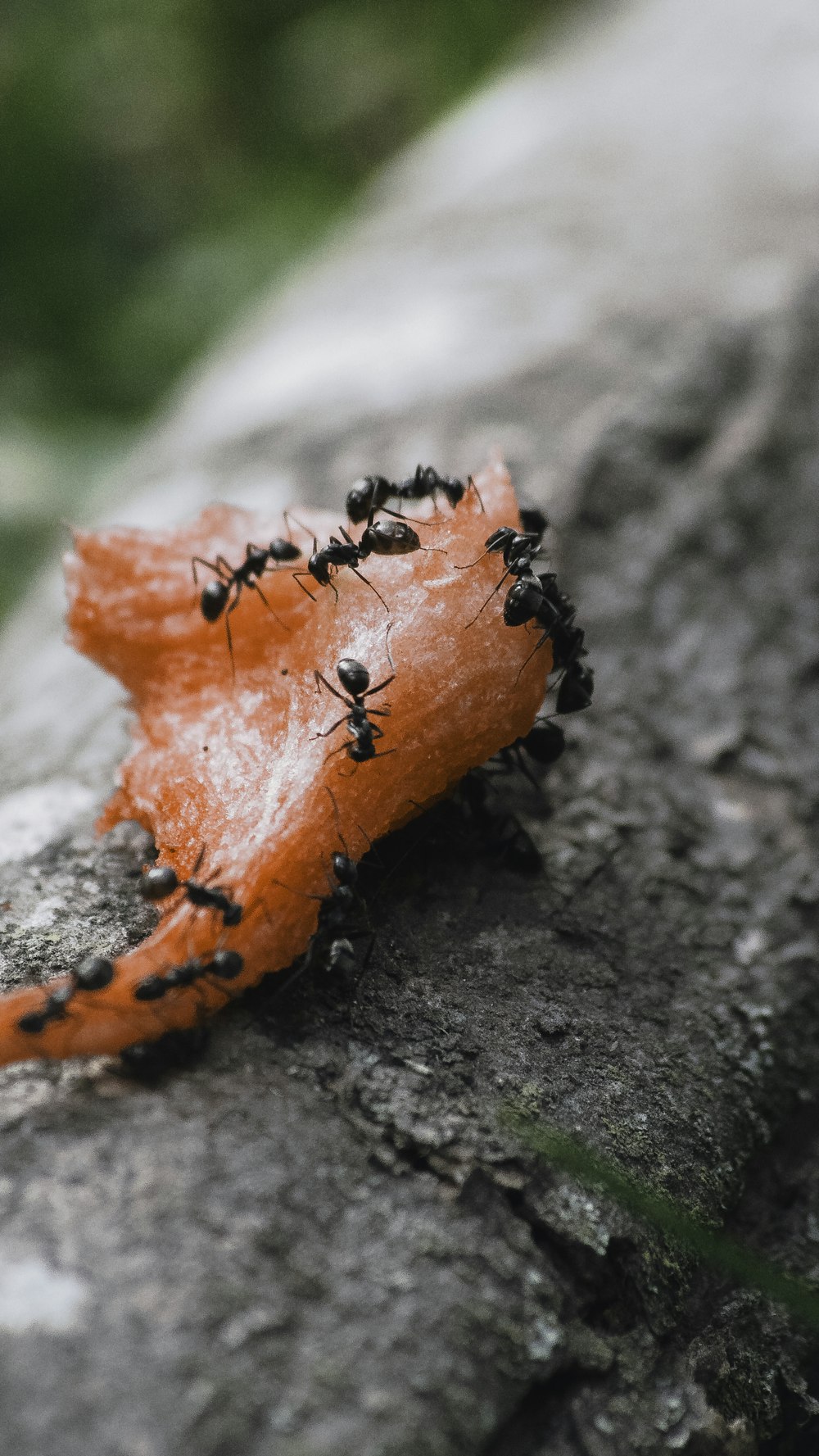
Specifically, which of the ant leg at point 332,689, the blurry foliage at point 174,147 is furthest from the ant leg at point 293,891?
the blurry foliage at point 174,147

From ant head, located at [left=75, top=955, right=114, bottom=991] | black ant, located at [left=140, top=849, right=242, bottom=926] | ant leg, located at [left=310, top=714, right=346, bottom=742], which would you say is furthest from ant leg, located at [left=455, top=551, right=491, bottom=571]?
ant head, located at [left=75, top=955, right=114, bottom=991]

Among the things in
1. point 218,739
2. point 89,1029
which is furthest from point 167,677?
point 89,1029

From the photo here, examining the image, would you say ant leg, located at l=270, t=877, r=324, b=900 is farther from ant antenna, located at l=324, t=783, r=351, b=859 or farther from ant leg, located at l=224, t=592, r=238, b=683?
ant leg, located at l=224, t=592, r=238, b=683

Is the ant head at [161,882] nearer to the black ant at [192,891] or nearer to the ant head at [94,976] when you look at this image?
the black ant at [192,891]

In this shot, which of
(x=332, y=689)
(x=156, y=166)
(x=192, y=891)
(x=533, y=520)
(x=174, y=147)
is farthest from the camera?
(x=174, y=147)

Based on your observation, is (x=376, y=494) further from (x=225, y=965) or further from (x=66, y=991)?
(x=66, y=991)

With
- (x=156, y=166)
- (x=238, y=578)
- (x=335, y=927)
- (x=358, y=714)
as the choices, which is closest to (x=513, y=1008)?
(x=335, y=927)

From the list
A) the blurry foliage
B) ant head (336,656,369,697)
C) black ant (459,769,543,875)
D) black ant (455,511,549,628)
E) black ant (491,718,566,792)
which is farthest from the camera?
the blurry foliage
